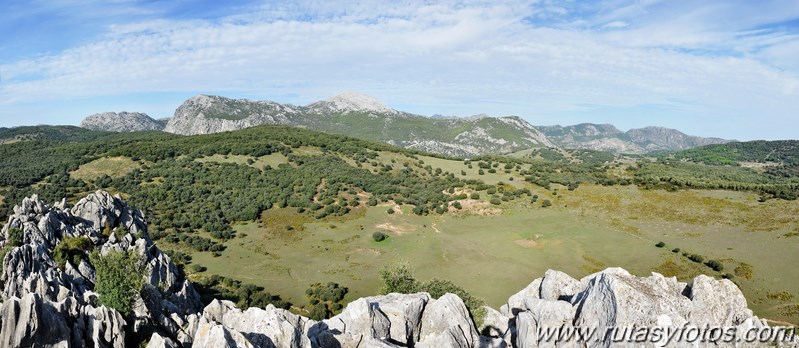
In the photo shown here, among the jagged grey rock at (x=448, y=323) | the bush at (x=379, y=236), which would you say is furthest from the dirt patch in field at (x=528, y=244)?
the jagged grey rock at (x=448, y=323)

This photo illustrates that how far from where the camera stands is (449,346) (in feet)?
69.4

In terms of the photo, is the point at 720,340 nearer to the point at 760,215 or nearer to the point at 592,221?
the point at 592,221

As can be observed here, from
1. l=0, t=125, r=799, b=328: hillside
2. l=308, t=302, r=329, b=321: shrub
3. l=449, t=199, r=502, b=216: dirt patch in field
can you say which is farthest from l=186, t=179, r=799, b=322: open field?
l=308, t=302, r=329, b=321: shrub

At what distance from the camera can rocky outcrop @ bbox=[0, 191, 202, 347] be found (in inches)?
686

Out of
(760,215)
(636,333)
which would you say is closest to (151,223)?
(636,333)

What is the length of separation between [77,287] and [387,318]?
27457mm

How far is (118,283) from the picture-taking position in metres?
25.8

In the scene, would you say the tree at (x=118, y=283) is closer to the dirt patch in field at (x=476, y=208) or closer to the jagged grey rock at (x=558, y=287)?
the jagged grey rock at (x=558, y=287)

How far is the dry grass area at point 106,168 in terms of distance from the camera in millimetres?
101875

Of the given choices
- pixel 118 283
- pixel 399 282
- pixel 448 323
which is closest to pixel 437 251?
pixel 399 282

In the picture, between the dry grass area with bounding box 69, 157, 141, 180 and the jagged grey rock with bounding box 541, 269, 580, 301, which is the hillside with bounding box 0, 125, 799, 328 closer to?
the dry grass area with bounding box 69, 157, 141, 180

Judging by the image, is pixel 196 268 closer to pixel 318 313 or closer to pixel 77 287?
pixel 318 313

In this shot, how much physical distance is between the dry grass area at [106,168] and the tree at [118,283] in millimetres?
91095

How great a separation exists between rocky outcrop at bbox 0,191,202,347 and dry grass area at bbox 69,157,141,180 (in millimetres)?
55488
